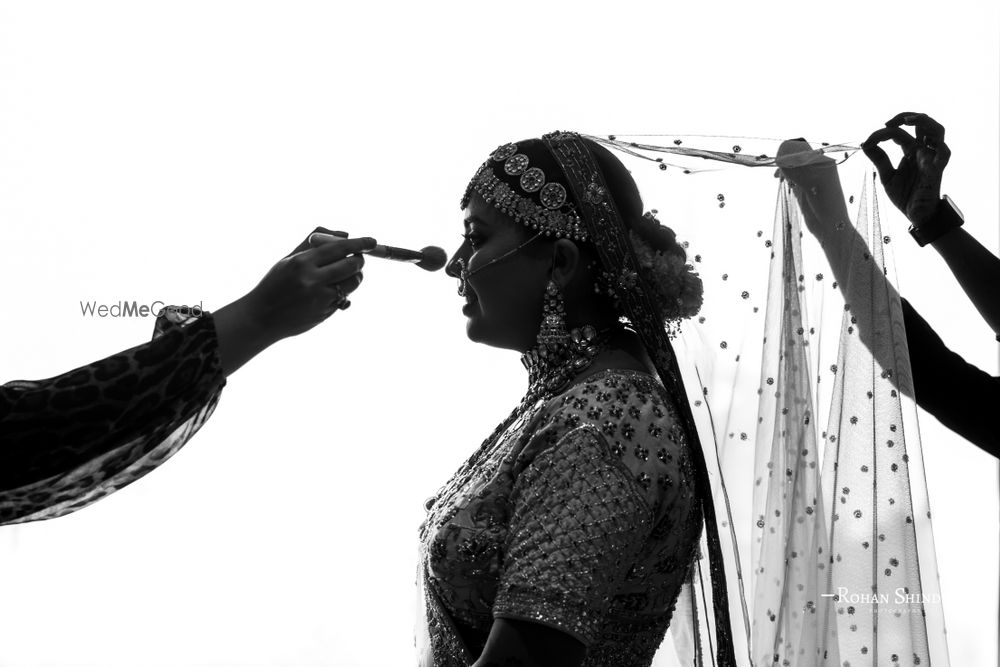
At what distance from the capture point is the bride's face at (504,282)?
1487 millimetres

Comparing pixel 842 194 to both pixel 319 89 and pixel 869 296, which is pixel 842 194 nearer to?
pixel 869 296

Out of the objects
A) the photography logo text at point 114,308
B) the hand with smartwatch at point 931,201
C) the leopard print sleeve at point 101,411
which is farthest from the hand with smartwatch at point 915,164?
the photography logo text at point 114,308

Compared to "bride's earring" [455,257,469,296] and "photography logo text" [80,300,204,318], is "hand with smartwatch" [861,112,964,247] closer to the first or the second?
"bride's earring" [455,257,469,296]

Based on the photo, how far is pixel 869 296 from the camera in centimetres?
144

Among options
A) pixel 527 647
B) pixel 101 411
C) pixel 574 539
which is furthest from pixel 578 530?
pixel 101 411

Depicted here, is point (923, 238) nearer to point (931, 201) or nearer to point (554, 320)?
point (931, 201)

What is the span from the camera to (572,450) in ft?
4.09

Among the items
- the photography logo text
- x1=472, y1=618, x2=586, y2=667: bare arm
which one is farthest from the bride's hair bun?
the photography logo text

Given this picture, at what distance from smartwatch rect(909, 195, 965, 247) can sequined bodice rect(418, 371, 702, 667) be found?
57 cm

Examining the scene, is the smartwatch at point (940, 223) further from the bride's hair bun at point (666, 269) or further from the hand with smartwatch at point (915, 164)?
the bride's hair bun at point (666, 269)

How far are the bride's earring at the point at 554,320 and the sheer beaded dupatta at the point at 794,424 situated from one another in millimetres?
177

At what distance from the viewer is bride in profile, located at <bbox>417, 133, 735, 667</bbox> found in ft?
3.88

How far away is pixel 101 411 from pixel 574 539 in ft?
1.91

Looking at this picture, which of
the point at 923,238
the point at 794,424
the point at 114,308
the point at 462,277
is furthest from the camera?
the point at 114,308
